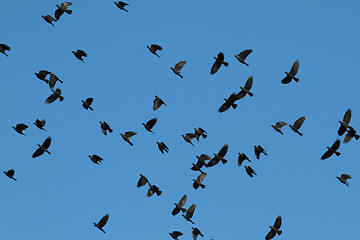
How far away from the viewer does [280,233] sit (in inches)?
2103

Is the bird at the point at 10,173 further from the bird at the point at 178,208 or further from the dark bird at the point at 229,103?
the dark bird at the point at 229,103

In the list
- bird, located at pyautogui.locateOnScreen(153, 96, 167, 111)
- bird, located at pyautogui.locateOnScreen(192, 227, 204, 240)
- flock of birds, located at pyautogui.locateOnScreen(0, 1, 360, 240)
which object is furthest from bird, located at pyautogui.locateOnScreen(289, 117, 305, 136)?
bird, located at pyautogui.locateOnScreen(192, 227, 204, 240)

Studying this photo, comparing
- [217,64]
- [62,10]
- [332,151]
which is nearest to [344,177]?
[332,151]

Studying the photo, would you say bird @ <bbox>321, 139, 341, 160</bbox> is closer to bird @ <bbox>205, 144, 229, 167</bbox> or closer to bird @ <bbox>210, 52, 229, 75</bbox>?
bird @ <bbox>205, 144, 229, 167</bbox>

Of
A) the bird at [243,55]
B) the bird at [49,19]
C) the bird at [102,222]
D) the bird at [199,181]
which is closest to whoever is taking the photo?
the bird at [243,55]

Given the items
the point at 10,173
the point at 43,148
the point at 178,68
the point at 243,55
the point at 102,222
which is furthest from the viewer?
the point at 10,173

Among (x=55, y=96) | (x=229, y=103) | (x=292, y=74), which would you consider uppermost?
(x=292, y=74)

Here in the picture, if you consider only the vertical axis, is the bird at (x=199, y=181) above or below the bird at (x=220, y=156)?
below

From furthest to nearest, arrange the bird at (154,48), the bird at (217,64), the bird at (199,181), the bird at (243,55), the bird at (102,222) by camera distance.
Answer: the bird at (102,222) → the bird at (199,181) → the bird at (154,48) → the bird at (243,55) → the bird at (217,64)

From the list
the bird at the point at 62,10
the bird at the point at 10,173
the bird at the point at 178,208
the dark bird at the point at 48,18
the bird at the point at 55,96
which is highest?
the bird at the point at 62,10

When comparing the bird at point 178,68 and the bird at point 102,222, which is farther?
the bird at point 102,222

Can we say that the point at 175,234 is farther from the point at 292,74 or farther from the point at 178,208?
the point at 292,74

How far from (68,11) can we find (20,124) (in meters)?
7.04

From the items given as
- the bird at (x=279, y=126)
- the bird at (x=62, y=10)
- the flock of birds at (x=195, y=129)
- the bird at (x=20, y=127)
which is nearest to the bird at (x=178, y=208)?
the flock of birds at (x=195, y=129)
